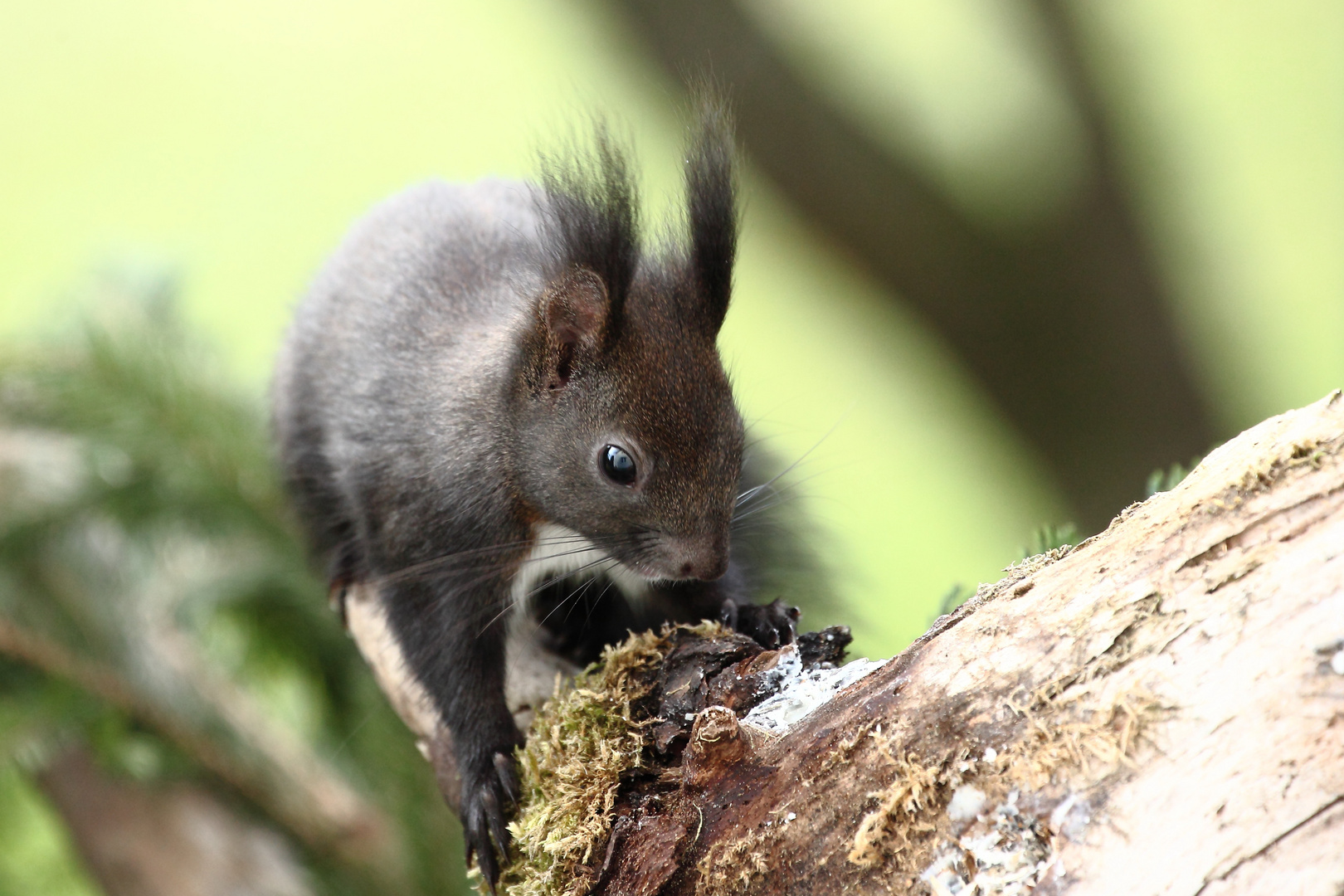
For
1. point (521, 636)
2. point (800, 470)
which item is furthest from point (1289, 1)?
point (521, 636)

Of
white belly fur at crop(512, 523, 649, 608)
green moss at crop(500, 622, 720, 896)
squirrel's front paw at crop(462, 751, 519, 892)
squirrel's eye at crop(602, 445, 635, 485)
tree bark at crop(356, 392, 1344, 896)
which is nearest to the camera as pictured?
tree bark at crop(356, 392, 1344, 896)

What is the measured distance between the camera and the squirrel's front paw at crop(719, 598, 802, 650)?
195cm

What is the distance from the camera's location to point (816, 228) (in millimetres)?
3453

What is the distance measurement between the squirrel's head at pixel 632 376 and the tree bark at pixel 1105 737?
578mm

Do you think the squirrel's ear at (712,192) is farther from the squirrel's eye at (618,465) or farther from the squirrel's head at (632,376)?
the squirrel's eye at (618,465)

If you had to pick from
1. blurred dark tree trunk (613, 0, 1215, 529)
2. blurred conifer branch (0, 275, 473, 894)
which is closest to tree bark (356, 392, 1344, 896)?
blurred conifer branch (0, 275, 473, 894)

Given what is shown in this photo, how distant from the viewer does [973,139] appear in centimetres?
365

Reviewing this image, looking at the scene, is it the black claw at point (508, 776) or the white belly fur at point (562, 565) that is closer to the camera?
the black claw at point (508, 776)

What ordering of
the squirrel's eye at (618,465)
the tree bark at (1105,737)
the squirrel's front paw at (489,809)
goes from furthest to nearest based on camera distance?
the squirrel's eye at (618,465) < the squirrel's front paw at (489,809) < the tree bark at (1105,737)

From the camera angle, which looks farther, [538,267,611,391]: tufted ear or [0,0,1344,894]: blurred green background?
[0,0,1344,894]: blurred green background

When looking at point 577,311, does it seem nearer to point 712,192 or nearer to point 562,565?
point 712,192

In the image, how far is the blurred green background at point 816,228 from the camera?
9.23 feet

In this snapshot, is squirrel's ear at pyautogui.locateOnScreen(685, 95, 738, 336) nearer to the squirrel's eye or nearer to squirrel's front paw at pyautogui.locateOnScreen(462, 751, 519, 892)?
the squirrel's eye

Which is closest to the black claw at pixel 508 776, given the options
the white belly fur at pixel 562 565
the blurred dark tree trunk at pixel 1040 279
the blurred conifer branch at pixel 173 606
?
the white belly fur at pixel 562 565
